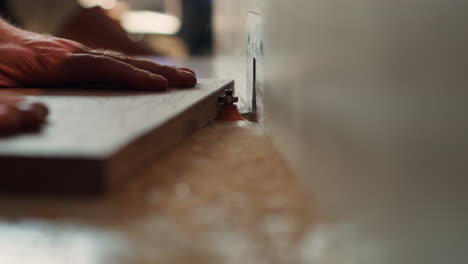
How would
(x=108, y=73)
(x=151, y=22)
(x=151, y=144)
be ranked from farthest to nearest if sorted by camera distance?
(x=151, y=22)
(x=108, y=73)
(x=151, y=144)

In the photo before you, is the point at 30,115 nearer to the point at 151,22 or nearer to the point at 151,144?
the point at 151,144

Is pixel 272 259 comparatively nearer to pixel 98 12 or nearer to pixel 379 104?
pixel 379 104

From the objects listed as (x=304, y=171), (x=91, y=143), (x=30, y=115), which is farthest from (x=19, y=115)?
(x=304, y=171)

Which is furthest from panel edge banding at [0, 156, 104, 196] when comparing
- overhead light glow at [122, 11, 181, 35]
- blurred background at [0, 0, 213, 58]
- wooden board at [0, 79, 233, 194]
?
overhead light glow at [122, 11, 181, 35]

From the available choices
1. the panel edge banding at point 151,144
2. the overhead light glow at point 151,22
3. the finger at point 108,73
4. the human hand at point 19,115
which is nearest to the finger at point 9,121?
the human hand at point 19,115

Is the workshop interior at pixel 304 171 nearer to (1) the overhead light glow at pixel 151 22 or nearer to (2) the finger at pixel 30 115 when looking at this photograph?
(2) the finger at pixel 30 115

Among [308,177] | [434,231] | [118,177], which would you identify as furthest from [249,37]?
[434,231]
